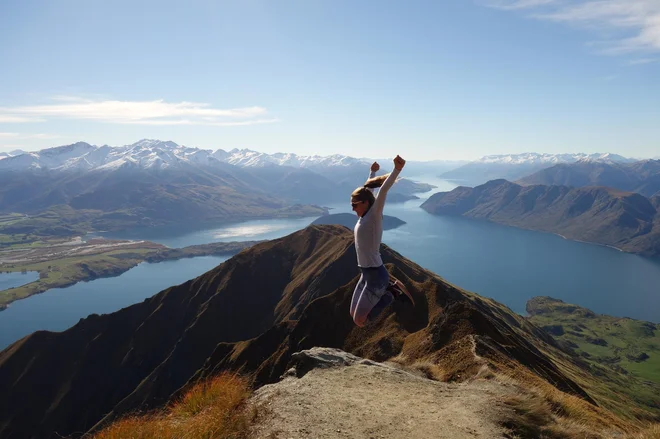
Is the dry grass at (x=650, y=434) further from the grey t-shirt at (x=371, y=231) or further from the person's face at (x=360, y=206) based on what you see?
the person's face at (x=360, y=206)

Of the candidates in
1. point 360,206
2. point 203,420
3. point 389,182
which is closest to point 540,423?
point 360,206

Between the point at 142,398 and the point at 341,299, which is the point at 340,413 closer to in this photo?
the point at 341,299

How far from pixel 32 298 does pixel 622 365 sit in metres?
258

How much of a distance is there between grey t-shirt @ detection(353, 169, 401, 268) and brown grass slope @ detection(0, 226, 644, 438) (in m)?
34.1

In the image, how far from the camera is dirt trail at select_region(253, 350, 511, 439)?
10742 mm

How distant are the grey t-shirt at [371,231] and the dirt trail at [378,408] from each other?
15.1 ft

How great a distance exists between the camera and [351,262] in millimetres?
101312

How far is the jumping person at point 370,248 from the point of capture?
9.48m

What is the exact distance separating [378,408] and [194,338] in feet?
281

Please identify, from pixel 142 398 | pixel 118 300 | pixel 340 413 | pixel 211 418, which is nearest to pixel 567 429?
pixel 340 413

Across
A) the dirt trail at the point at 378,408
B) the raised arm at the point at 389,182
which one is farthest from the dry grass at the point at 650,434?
the raised arm at the point at 389,182

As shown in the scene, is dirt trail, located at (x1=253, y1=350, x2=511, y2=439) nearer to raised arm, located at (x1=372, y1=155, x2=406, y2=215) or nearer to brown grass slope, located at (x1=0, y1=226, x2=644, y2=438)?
raised arm, located at (x1=372, y1=155, x2=406, y2=215)

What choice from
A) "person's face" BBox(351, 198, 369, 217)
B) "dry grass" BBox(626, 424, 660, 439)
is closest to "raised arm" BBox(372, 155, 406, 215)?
"person's face" BBox(351, 198, 369, 217)

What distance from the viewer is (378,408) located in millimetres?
12320
